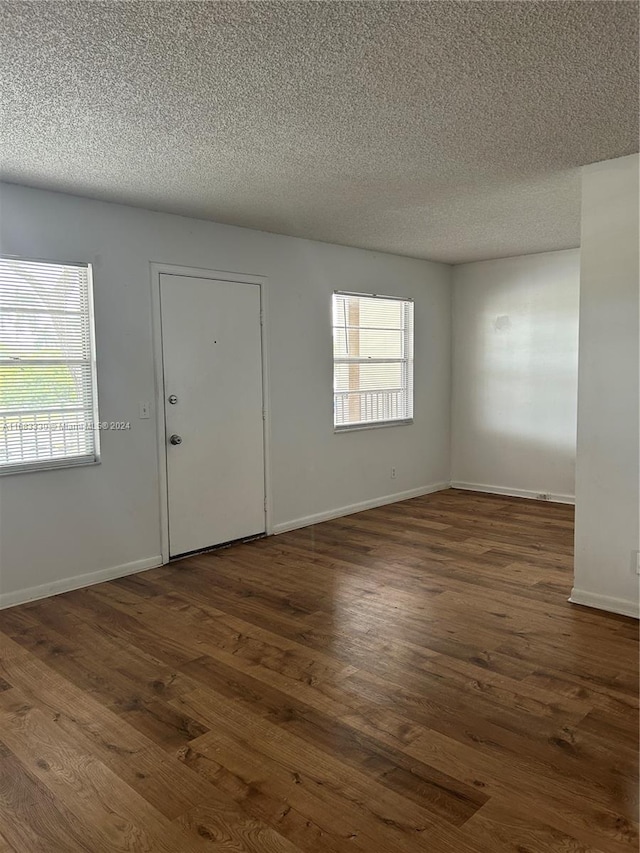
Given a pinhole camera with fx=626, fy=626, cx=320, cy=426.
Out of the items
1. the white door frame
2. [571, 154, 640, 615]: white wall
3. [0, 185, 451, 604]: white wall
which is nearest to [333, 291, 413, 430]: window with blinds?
[0, 185, 451, 604]: white wall

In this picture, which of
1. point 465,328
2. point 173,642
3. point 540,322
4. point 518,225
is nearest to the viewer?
point 173,642

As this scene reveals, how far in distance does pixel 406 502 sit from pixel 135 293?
3.46 metres

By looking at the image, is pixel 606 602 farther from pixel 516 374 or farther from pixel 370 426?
pixel 516 374

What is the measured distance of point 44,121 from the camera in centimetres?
272

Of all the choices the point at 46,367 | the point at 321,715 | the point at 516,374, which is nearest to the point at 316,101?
the point at 46,367

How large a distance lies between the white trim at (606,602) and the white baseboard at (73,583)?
2.77 m

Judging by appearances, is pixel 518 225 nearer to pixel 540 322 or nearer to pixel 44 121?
pixel 540 322

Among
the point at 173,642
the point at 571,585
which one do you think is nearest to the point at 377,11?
the point at 173,642

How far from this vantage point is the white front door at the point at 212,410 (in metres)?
4.52

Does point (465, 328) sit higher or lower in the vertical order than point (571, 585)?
higher

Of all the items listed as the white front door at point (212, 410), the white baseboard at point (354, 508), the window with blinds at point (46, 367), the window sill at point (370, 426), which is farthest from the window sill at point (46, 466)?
the window sill at point (370, 426)

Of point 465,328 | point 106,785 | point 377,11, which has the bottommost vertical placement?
point 106,785

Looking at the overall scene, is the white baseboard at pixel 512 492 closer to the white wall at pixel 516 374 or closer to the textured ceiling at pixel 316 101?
the white wall at pixel 516 374

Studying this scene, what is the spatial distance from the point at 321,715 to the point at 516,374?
4861mm
